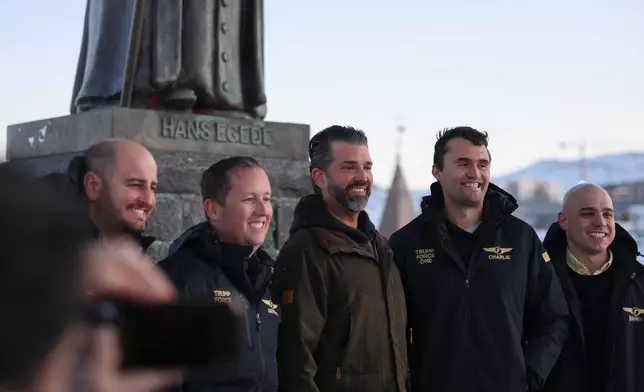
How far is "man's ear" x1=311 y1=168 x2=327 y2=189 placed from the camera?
423cm

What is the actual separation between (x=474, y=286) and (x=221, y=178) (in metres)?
1.31

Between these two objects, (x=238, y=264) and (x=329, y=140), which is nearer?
(x=238, y=264)

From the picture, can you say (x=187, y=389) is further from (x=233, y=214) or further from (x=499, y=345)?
(x=499, y=345)

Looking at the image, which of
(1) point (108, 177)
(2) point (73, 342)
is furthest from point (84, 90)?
(2) point (73, 342)

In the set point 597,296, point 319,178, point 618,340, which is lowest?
point 618,340

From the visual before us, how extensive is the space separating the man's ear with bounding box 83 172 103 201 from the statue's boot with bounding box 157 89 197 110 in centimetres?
255

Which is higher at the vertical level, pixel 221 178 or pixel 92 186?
pixel 221 178

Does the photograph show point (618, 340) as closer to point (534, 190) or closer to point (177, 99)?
point (177, 99)

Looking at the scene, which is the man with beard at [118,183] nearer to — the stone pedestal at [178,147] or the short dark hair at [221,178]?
the short dark hair at [221,178]

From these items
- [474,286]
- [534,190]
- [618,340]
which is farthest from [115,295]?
[534,190]

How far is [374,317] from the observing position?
397cm

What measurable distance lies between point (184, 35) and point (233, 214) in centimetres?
224

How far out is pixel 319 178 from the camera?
4258 millimetres

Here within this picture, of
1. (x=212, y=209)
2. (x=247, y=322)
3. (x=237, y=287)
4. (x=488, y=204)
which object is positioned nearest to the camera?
(x=247, y=322)
